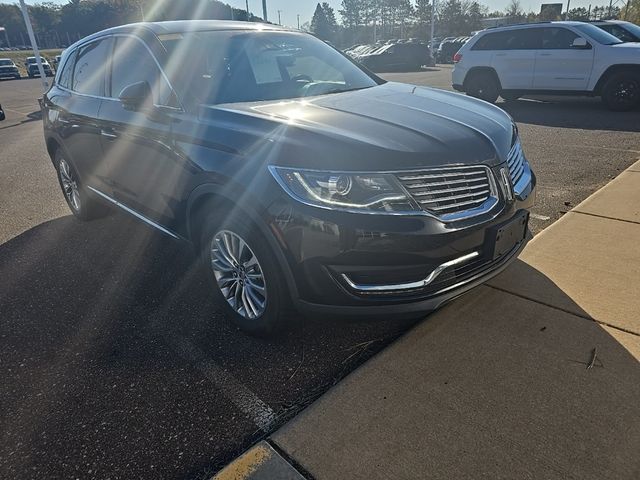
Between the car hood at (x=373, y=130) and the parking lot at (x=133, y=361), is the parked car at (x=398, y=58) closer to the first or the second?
the parking lot at (x=133, y=361)

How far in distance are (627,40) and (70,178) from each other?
1038 cm

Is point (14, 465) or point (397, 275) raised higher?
point (397, 275)

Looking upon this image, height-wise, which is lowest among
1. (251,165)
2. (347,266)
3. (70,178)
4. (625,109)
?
(625,109)

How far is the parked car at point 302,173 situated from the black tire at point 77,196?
110cm

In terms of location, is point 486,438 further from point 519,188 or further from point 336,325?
point 519,188

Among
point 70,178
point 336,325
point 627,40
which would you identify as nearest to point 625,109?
point 627,40

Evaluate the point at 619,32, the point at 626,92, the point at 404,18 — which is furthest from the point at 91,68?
the point at 404,18

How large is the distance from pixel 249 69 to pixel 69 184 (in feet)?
9.15

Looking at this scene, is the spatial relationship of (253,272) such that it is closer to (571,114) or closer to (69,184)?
(69,184)

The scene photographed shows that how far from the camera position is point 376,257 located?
222cm

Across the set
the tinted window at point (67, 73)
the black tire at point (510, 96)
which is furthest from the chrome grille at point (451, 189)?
the black tire at point (510, 96)

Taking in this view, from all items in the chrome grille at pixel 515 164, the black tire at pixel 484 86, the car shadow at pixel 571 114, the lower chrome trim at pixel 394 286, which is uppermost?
the chrome grille at pixel 515 164

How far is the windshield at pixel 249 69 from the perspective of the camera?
307 cm

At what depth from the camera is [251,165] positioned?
97.0 inches
